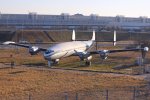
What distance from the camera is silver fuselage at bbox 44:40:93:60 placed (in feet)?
209

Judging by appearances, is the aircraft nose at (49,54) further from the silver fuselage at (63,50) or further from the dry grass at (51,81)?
the dry grass at (51,81)

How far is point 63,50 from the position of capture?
6594cm

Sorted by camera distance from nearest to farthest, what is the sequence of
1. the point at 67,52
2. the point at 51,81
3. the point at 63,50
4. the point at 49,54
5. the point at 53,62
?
1. the point at 51,81
2. the point at 49,54
3. the point at 63,50
4. the point at 53,62
5. the point at 67,52

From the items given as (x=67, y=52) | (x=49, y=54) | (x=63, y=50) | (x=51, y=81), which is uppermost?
(x=63, y=50)

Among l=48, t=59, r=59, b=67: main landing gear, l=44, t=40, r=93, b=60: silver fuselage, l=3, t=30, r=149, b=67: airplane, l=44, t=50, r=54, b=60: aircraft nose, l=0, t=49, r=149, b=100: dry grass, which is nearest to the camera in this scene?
l=0, t=49, r=149, b=100: dry grass

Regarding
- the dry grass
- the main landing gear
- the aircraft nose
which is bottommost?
the dry grass

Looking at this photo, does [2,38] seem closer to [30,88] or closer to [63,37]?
[63,37]

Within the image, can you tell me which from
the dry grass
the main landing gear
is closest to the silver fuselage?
the main landing gear

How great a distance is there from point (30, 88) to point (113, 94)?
31.1 feet

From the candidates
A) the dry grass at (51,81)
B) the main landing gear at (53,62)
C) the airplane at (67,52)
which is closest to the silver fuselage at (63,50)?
the airplane at (67,52)

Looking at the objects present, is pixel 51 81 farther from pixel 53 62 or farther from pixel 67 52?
pixel 67 52

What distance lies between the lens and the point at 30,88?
42.1 metres

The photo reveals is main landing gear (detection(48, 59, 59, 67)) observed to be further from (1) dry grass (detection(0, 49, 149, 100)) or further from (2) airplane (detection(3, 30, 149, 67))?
(1) dry grass (detection(0, 49, 149, 100))

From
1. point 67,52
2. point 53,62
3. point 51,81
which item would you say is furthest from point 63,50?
point 51,81
